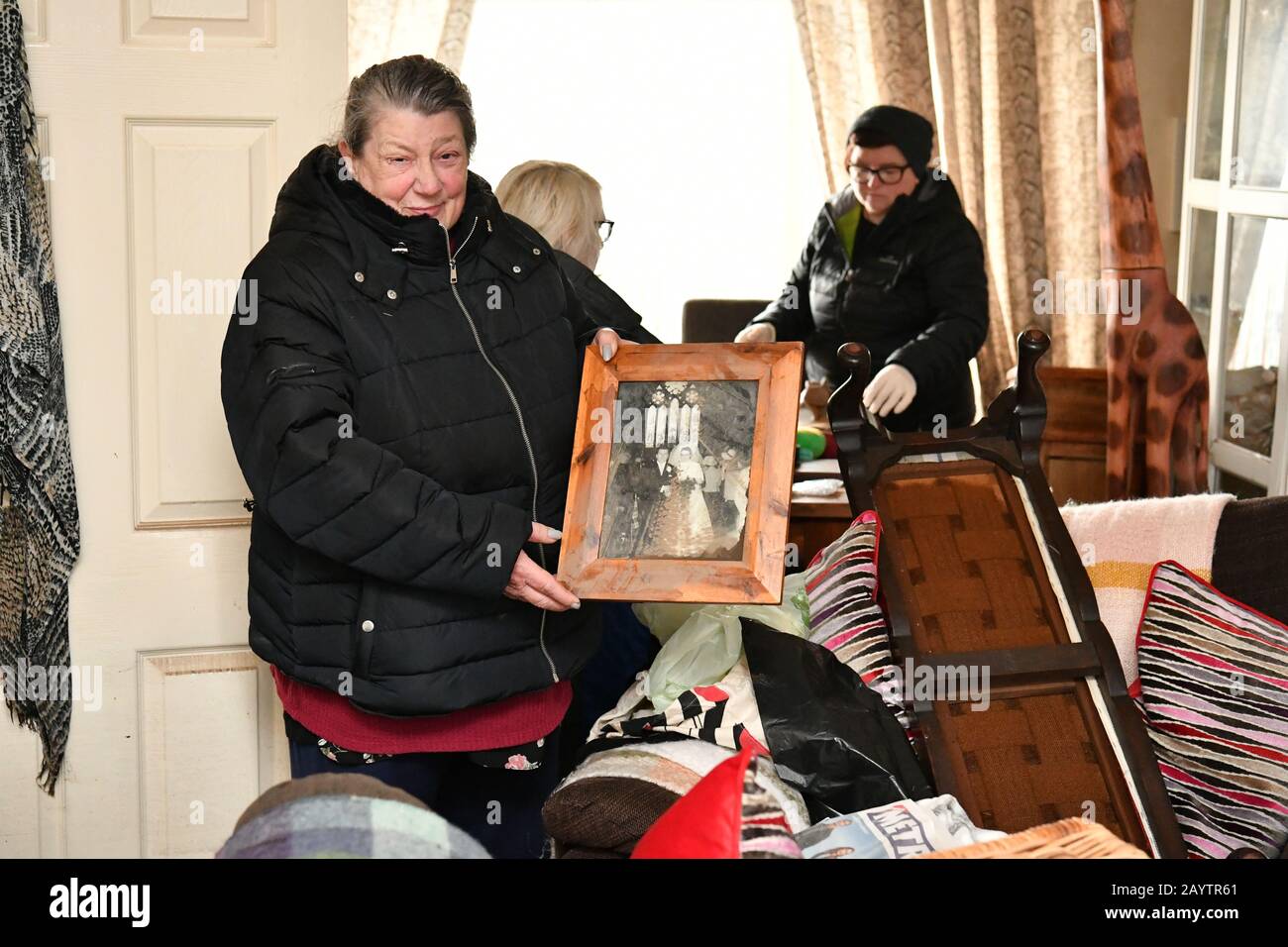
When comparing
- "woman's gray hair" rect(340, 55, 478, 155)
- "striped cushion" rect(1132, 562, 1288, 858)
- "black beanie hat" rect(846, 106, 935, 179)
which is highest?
"black beanie hat" rect(846, 106, 935, 179)

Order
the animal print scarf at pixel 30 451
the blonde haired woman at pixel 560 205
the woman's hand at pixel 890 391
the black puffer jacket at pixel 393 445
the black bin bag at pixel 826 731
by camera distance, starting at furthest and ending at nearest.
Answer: the woman's hand at pixel 890 391
the blonde haired woman at pixel 560 205
the animal print scarf at pixel 30 451
the black bin bag at pixel 826 731
the black puffer jacket at pixel 393 445

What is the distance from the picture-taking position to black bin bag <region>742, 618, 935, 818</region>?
1782mm

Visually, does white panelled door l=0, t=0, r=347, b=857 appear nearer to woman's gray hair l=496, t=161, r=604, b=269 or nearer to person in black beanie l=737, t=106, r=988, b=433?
woman's gray hair l=496, t=161, r=604, b=269

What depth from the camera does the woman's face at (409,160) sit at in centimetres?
173

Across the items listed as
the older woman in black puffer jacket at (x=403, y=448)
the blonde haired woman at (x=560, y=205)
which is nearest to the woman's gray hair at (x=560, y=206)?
the blonde haired woman at (x=560, y=205)

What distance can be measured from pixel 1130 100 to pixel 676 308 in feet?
5.70

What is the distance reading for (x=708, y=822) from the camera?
3.54 feet

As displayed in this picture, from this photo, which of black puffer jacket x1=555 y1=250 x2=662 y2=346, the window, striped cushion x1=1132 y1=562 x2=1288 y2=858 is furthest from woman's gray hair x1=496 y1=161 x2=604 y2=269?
the window

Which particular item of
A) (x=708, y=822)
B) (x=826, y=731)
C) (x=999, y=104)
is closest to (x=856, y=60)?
(x=999, y=104)

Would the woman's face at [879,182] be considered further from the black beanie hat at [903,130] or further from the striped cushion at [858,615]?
the striped cushion at [858,615]

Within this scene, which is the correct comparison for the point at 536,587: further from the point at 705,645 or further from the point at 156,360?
the point at 156,360

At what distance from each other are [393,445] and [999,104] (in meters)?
3.28

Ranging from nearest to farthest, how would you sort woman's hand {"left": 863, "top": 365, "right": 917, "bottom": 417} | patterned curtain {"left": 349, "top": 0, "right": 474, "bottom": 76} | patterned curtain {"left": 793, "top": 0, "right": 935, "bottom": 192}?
woman's hand {"left": 863, "top": 365, "right": 917, "bottom": 417}, patterned curtain {"left": 349, "top": 0, "right": 474, "bottom": 76}, patterned curtain {"left": 793, "top": 0, "right": 935, "bottom": 192}

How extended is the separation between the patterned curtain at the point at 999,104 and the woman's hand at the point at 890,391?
180 cm
